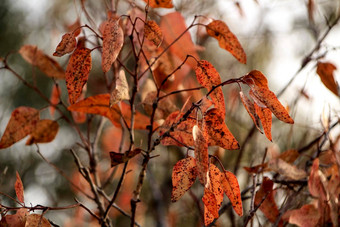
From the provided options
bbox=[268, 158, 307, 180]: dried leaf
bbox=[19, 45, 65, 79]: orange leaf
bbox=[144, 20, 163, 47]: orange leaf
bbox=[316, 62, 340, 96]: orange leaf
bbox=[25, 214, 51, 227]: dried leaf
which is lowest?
bbox=[25, 214, 51, 227]: dried leaf

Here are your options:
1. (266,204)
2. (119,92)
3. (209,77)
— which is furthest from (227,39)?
(266,204)

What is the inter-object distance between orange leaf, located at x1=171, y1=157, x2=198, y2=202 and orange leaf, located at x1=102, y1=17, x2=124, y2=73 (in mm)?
170

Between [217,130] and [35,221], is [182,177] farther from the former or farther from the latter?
[35,221]

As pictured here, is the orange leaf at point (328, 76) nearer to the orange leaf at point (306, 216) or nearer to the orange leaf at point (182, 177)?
the orange leaf at point (306, 216)

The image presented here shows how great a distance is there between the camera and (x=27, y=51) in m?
0.94

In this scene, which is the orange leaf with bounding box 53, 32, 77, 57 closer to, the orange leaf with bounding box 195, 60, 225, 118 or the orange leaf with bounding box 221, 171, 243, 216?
the orange leaf with bounding box 195, 60, 225, 118

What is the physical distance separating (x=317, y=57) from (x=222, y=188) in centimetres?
66

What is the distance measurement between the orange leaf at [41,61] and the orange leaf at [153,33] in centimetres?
37

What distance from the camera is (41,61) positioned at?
95 cm

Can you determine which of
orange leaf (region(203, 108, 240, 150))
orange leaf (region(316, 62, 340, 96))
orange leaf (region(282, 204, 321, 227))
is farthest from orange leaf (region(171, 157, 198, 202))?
orange leaf (region(316, 62, 340, 96))

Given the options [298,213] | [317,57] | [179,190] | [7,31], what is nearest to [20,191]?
[179,190]

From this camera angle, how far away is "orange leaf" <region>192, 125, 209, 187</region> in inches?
20.3

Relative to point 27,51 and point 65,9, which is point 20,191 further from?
point 65,9

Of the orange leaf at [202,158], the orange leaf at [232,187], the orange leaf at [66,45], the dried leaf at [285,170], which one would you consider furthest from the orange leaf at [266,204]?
the orange leaf at [66,45]
